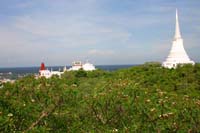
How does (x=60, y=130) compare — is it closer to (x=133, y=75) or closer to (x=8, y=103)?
(x=8, y=103)

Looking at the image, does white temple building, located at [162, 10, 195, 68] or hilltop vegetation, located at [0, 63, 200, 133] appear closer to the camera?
hilltop vegetation, located at [0, 63, 200, 133]

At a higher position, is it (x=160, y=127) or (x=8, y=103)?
(x=8, y=103)

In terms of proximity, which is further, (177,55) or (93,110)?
(177,55)

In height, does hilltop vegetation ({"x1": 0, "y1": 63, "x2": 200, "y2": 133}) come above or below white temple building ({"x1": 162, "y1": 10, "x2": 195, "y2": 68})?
below

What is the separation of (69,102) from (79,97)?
26 centimetres

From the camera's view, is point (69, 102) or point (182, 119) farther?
point (69, 102)

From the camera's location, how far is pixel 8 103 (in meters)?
5.13

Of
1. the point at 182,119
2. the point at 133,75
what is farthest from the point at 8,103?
the point at 133,75

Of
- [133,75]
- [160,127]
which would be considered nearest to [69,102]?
[160,127]

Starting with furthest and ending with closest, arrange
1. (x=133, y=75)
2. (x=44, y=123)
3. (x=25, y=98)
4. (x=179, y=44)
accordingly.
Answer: (x=179, y=44) < (x=133, y=75) < (x=25, y=98) < (x=44, y=123)

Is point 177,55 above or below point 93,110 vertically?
above

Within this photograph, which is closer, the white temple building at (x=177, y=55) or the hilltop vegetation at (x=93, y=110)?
the hilltop vegetation at (x=93, y=110)

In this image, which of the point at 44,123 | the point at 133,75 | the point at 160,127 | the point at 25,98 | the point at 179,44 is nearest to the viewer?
the point at 160,127

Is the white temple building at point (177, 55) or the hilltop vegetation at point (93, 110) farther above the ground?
the white temple building at point (177, 55)
